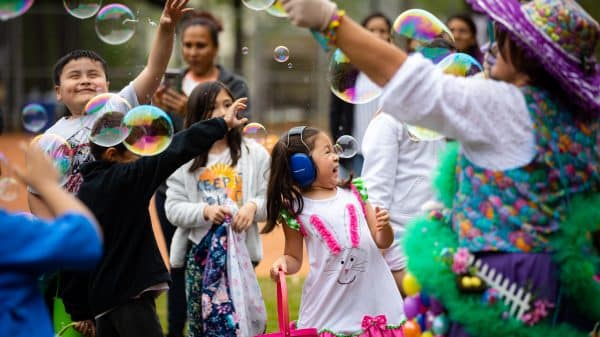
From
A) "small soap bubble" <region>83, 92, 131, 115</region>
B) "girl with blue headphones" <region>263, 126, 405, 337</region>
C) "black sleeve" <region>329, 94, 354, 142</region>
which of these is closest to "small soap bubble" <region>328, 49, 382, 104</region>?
"girl with blue headphones" <region>263, 126, 405, 337</region>

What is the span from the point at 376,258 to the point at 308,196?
1.49ft

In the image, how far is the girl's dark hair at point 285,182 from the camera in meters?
4.99

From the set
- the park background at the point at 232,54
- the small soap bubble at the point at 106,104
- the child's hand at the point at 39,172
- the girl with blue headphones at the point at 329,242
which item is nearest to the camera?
the child's hand at the point at 39,172

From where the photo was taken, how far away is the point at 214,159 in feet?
19.2

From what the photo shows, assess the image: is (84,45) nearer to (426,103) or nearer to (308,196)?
(308,196)

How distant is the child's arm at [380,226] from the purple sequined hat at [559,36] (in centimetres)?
145

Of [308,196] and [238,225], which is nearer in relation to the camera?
[308,196]

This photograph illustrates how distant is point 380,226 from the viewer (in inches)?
181

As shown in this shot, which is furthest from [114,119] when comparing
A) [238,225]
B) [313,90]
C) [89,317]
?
[313,90]

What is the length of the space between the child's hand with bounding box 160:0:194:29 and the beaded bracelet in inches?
59.4

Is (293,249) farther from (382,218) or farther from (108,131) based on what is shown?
(108,131)

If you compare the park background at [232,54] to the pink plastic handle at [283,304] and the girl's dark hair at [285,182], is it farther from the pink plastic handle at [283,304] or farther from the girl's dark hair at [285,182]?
the pink plastic handle at [283,304]

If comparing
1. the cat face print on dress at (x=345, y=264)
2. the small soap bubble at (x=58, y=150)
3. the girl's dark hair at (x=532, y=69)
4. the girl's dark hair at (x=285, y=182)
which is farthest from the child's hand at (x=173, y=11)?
the girl's dark hair at (x=532, y=69)

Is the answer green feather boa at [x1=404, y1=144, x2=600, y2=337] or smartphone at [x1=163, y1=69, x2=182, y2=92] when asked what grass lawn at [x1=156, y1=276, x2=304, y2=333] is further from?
green feather boa at [x1=404, y1=144, x2=600, y2=337]
